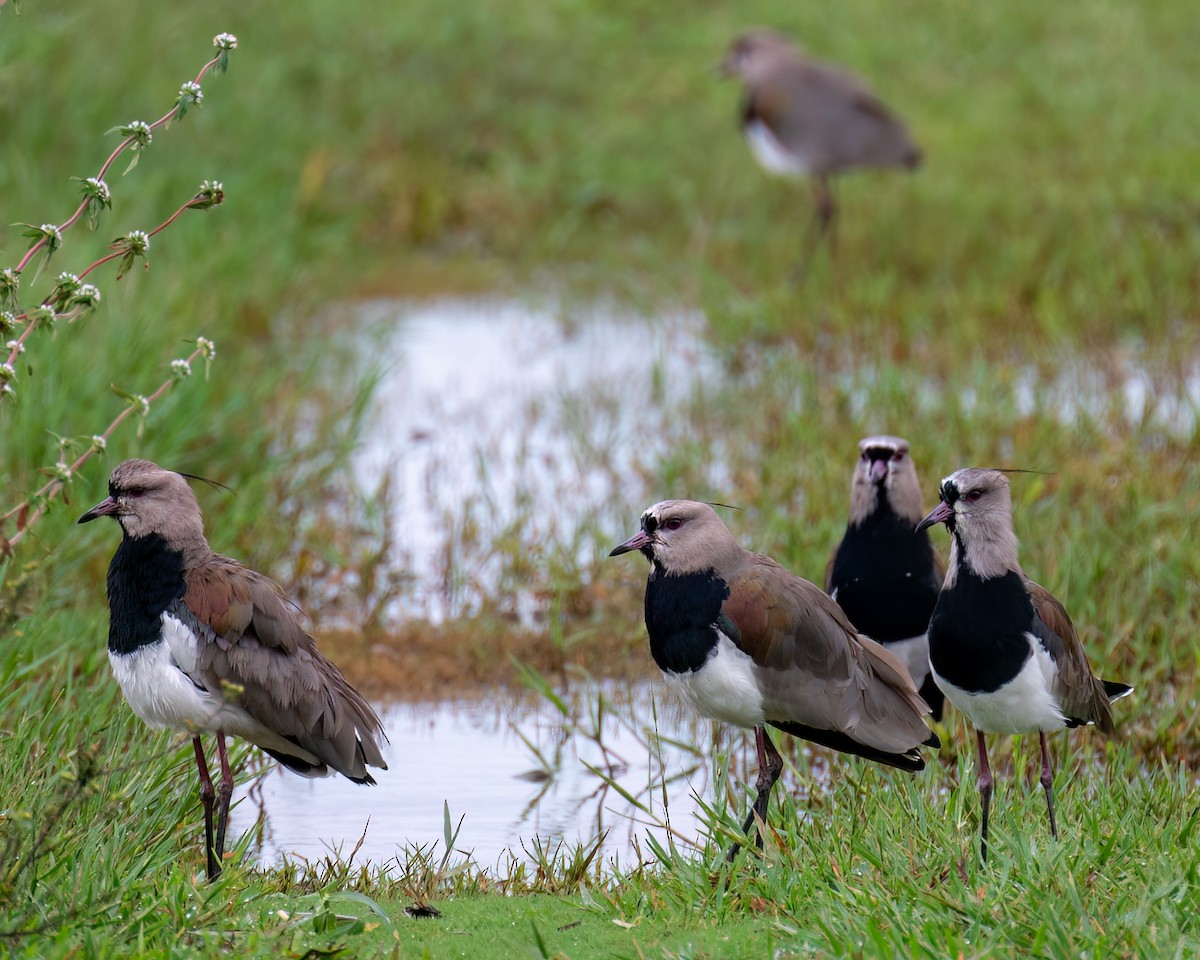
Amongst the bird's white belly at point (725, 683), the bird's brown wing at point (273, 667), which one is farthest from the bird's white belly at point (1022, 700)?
the bird's brown wing at point (273, 667)

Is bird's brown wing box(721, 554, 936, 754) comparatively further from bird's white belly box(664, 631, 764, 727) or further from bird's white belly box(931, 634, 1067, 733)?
bird's white belly box(931, 634, 1067, 733)

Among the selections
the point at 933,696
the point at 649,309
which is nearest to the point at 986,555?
the point at 933,696

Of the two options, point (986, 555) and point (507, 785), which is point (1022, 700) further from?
point (507, 785)

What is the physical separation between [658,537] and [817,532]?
2244 mm

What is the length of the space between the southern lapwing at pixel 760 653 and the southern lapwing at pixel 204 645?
2.67ft

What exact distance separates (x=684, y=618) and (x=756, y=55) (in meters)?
9.01

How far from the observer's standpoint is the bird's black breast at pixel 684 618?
14.0 feet

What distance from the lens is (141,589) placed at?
4133 mm

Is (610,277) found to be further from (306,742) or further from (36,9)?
(306,742)

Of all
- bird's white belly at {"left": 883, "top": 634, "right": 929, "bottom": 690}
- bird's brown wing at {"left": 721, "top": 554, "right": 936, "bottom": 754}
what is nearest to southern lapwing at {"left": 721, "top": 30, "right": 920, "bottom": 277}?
bird's white belly at {"left": 883, "top": 634, "right": 929, "bottom": 690}

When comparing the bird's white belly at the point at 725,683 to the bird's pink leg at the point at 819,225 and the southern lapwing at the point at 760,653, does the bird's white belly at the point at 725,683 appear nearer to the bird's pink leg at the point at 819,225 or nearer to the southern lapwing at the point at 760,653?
the southern lapwing at the point at 760,653

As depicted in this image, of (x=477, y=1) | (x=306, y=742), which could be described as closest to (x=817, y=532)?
(x=306, y=742)

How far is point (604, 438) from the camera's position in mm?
8742

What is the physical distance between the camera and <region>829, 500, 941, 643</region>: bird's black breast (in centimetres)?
498
